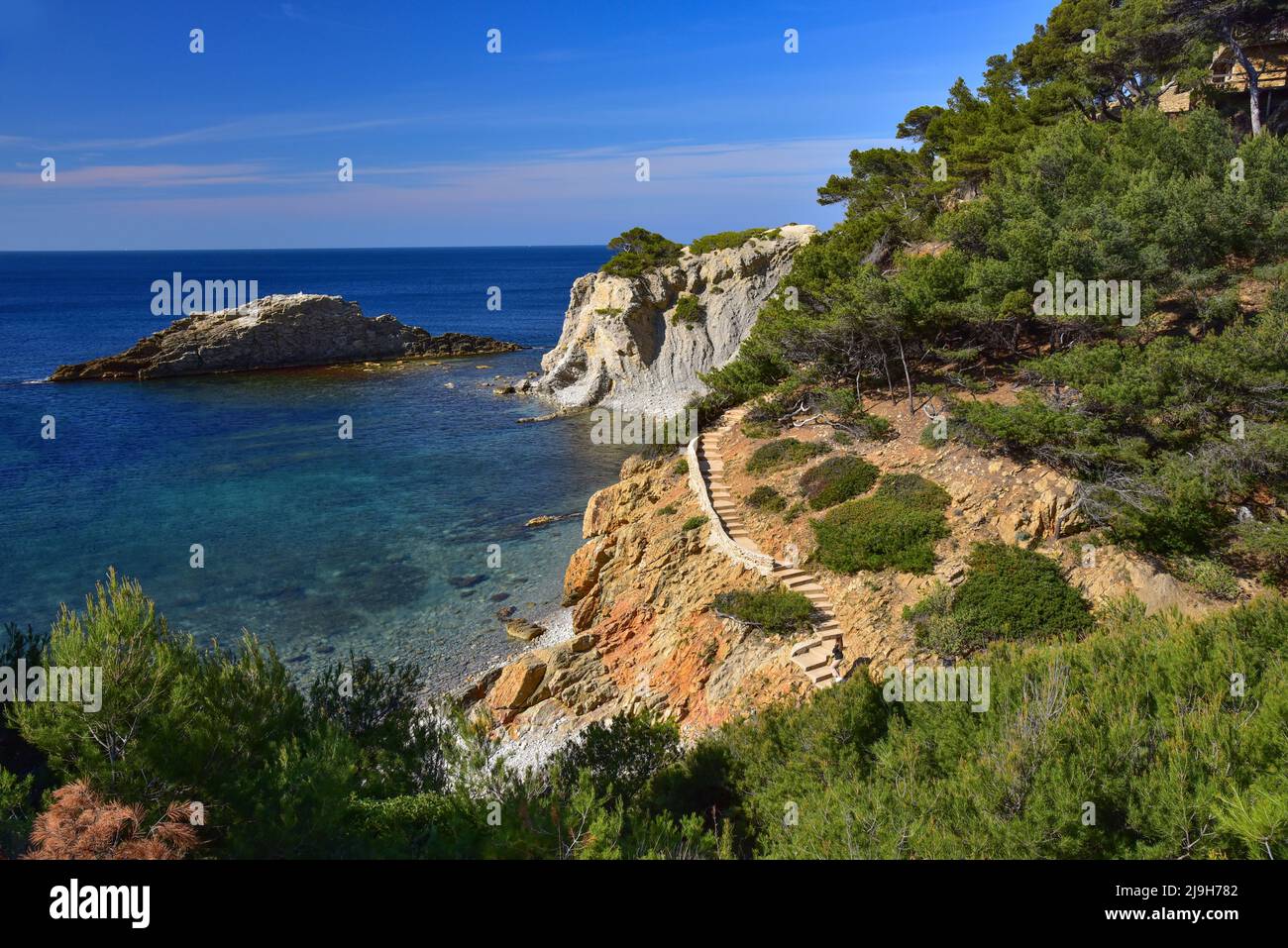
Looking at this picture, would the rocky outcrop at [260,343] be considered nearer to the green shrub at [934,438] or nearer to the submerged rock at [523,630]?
the submerged rock at [523,630]

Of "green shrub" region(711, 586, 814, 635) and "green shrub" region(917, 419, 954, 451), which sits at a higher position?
"green shrub" region(917, 419, 954, 451)

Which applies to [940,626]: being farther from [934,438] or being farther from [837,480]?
[934,438]

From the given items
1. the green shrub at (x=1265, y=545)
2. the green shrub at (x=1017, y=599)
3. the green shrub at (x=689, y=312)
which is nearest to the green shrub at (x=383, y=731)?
the green shrub at (x=1017, y=599)

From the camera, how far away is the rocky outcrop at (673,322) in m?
58.1

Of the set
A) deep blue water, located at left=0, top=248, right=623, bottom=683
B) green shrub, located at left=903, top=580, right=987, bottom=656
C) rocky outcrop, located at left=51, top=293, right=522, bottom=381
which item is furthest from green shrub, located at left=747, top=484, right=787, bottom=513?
rocky outcrop, located at left=51, top=293, right=522, bottom=381

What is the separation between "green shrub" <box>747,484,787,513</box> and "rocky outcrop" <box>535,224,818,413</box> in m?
31.7

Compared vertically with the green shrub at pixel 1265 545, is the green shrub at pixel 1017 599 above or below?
below

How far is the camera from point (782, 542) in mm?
23594

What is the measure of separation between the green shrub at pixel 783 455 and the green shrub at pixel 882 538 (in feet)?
14.6

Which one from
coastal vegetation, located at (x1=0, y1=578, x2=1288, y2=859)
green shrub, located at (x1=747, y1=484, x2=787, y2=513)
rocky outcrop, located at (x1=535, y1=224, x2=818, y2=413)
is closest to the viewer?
coastal vegetation, located at (x1=0, y1=578, x2=1288, y2=859)

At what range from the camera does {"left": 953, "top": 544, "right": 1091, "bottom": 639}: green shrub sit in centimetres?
1805

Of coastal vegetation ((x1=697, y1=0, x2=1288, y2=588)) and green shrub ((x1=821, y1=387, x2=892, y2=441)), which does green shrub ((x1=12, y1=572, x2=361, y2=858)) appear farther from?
green shrub ((x1=821, y1=387, x2=892, y2=441))
